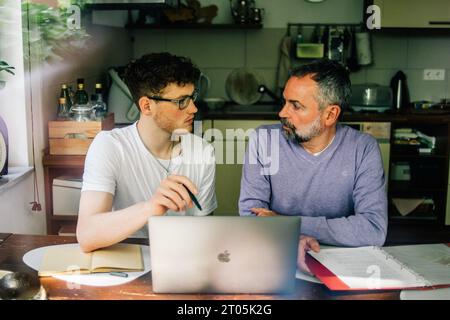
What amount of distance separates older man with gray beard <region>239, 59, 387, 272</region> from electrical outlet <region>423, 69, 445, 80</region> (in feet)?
6.98

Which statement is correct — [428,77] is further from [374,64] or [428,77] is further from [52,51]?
[52,51]

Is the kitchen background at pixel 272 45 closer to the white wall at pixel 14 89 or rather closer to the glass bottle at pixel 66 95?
the glass bottle at pixel 66 95

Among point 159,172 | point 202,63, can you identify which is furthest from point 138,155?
point 202,63

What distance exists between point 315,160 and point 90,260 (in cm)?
76

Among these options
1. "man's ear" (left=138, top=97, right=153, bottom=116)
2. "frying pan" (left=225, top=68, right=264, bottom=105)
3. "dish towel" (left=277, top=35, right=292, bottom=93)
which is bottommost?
"man's ear" (left=138, top=97, right=153, bottom=116)

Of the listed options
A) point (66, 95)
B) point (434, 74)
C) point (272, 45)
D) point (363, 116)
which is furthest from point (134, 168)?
point (434, 74)

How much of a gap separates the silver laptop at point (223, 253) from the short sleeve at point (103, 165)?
432mm

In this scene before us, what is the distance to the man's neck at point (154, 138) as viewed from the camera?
5.35 ft

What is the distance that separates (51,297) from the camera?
1.08m

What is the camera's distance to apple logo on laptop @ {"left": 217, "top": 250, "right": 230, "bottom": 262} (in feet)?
3.41

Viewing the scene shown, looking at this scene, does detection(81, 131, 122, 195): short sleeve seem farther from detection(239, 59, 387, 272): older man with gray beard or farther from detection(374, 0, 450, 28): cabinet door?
detection(374, 0, 450, 28): cabinet door

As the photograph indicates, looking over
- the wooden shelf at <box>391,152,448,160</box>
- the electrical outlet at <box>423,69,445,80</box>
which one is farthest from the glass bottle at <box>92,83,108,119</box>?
the electrical outlet at <box>423,69,445,80</box>

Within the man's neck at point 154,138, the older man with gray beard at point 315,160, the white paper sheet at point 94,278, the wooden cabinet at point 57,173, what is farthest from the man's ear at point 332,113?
the wooden cabinet at point 57,173
